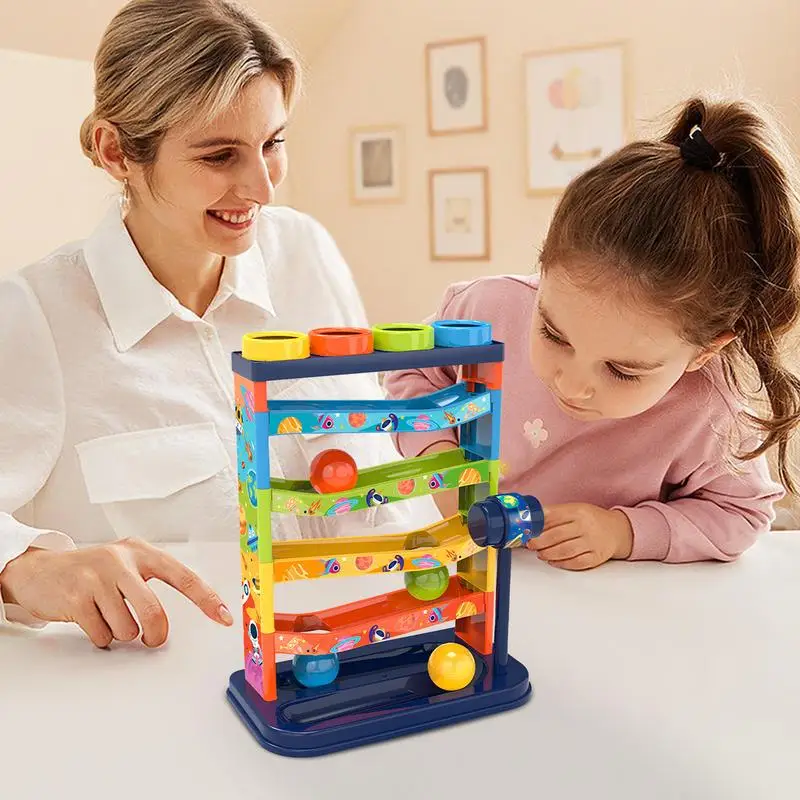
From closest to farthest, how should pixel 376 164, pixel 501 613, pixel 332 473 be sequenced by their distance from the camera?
pixel 332 473, pixel 501 613, pixel 376 164

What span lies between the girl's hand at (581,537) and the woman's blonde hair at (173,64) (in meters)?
0.66

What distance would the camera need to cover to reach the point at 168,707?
773mm

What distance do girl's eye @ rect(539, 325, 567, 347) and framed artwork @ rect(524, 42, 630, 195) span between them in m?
2.39

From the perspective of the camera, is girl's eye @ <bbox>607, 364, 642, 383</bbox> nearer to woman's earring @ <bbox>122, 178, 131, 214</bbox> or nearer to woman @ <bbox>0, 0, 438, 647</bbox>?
woman @ <bbox>0, 0, 438, 647</bbox>

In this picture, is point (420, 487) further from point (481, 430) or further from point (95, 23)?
point (95, 23)

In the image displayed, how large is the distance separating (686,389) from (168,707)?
2.32 feet

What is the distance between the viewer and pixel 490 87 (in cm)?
347

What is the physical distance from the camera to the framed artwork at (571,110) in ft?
10.8

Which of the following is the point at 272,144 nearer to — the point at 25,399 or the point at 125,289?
the point at 125,289

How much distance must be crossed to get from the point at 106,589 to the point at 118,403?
0.45 metres

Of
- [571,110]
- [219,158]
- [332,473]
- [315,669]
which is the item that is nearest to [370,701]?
[315,669]

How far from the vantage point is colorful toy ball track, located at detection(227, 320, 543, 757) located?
0.71 meters

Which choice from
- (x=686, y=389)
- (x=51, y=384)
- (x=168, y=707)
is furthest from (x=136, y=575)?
(x=686, y=389)

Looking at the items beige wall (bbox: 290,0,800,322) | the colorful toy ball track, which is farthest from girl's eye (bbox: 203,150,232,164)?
beige wall (bbox: 290,0,800,322)
